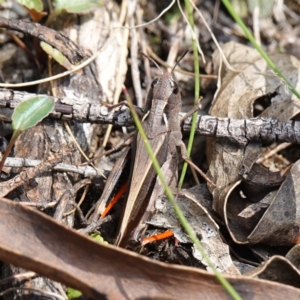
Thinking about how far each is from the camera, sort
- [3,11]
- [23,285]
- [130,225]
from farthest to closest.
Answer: [3,11] < [130,225] < [23,285]

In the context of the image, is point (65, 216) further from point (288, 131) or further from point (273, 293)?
point (288, 131)

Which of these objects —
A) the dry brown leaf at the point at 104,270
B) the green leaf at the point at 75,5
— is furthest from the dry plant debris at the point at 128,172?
the green leaf at the point at 75,5

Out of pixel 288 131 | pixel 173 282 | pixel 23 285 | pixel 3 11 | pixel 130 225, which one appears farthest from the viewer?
pixel 3 11

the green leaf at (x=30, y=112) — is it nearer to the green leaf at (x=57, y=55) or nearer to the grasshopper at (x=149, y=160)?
the grasshopper at (x=149, y=160)

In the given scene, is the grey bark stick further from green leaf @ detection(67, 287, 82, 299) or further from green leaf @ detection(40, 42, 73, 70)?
green leaf @ detection(67, 287, 82, 299)

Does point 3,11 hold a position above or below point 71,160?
above

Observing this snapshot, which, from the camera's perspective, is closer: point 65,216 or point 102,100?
point 65,216

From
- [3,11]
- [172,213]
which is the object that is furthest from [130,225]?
[3,11]
